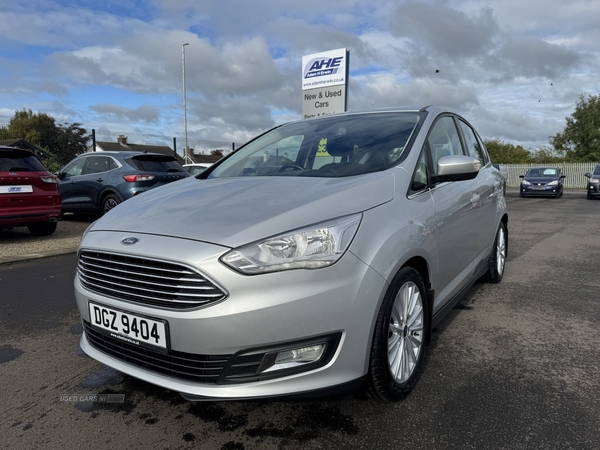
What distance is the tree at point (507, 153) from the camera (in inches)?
2106

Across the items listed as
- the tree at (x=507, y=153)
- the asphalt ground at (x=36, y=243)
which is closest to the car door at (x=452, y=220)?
the asphalt ground at (x=36, y=243)

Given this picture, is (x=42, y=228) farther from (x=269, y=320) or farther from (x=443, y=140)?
(x=269, y=320)

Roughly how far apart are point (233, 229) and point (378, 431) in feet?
3.82

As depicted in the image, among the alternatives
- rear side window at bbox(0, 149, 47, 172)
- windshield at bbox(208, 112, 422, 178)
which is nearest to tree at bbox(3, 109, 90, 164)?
rear side window at bbox(0, 149, 47, 172)

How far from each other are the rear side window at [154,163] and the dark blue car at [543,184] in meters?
16.9

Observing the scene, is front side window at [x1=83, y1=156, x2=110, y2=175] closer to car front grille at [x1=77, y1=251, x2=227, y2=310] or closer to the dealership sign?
the dealership sign

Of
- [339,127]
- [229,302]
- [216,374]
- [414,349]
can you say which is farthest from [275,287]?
[339,127]

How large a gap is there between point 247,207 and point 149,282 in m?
0.57

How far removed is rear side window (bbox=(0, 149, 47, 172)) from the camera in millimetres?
7156

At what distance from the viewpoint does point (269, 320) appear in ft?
6.34

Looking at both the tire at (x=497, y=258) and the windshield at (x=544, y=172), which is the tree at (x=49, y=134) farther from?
the tire at (x=497, y=258)

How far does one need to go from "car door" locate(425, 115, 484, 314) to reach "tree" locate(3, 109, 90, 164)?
4439 centimetres

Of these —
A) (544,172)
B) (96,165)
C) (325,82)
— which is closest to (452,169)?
(96,165)

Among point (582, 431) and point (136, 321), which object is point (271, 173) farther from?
point (582, 431)
